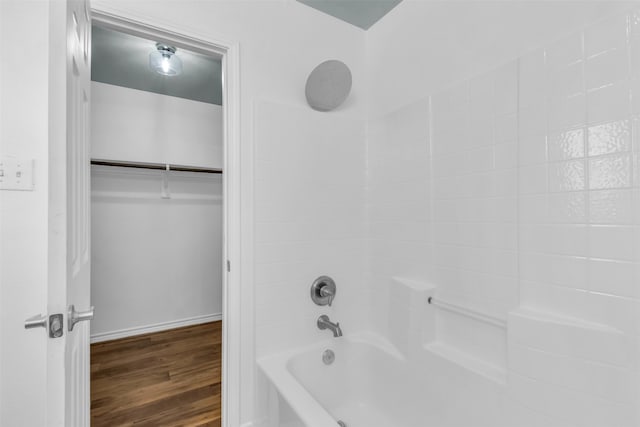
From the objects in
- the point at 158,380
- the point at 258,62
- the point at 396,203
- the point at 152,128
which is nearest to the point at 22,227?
the point at 258,62

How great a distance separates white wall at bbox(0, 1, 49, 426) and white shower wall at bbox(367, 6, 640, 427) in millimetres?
1678

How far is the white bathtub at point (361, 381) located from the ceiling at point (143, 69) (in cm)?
196

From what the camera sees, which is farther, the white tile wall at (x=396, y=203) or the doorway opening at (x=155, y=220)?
the doorway opening at (x=155, y=220)

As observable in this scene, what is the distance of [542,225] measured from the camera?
108 centimetres

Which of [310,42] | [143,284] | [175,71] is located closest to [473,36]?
[310,42]

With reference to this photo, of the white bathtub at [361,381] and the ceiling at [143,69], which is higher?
the ceiling at [143,69]

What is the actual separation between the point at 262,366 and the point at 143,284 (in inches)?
81.1

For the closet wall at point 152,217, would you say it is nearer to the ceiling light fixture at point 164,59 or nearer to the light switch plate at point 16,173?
the ceiling light fixture at point 164,59

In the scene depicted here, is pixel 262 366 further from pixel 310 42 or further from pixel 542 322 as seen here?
pixel 310 42

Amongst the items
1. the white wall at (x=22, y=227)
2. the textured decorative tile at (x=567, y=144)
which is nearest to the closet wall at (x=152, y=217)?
the white wall at (x=22, y=227)

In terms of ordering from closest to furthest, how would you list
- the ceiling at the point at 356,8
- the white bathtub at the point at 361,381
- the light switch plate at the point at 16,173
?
the light switch plate at the point at 16,173 < the white bathtub at the point at 361,381 < the ceiling at the point at 356,8

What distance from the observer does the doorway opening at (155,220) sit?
221 centimetres

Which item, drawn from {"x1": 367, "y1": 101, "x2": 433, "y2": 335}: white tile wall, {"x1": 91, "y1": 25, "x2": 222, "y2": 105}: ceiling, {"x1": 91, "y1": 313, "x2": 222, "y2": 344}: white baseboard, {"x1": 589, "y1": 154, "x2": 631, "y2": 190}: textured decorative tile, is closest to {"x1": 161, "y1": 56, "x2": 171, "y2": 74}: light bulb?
{"x1": 91, "y1": 25, "x2": 222, "y2": 105}: ceiling

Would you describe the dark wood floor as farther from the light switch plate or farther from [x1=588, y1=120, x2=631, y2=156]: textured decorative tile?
[x1=588, y1=120, x2=631, y2=156]: textured decorative tile
